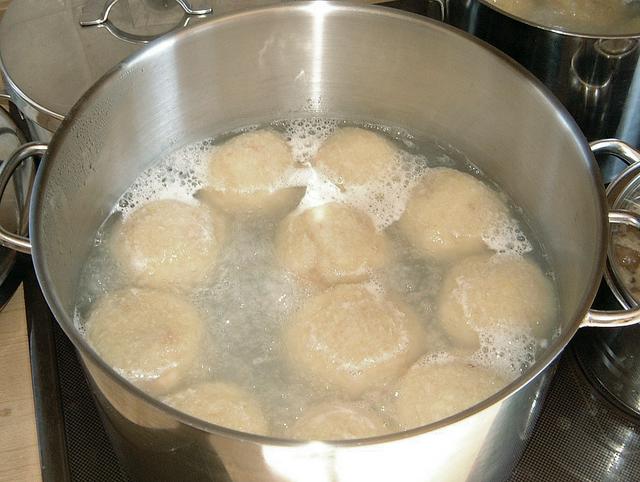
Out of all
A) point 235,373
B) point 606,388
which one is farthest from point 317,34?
point 606,388

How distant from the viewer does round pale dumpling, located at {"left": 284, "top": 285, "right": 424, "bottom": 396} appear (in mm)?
979

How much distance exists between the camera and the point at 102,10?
1338 millimetres

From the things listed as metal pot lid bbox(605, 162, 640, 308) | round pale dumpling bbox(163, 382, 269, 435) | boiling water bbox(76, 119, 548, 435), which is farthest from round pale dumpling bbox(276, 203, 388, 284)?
metal pot lid bbox(605, 162, 640, 308)

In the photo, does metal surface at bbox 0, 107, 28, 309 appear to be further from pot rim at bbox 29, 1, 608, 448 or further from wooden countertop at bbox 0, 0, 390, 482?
pot rim at bbox 29, 1, 608, 448

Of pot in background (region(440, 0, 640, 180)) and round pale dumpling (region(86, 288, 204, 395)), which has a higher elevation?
pot in background (region(440, 0, 640, 180))

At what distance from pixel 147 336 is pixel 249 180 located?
1.14ft

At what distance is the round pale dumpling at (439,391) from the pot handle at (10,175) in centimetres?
49

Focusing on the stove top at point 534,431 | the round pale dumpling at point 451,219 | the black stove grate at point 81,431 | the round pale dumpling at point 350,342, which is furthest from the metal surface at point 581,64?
the black stove grate at point 81,431

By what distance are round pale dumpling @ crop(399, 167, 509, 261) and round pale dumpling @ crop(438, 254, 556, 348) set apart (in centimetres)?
6

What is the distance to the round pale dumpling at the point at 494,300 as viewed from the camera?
105 centimetres

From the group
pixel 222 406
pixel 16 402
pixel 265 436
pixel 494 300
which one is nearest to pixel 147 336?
pixel 222 406

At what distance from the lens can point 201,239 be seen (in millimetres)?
1125

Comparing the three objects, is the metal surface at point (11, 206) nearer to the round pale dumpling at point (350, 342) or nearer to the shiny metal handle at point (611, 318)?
the round pale dumpling at point (350, 342)

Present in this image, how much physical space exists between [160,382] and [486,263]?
50 cm
